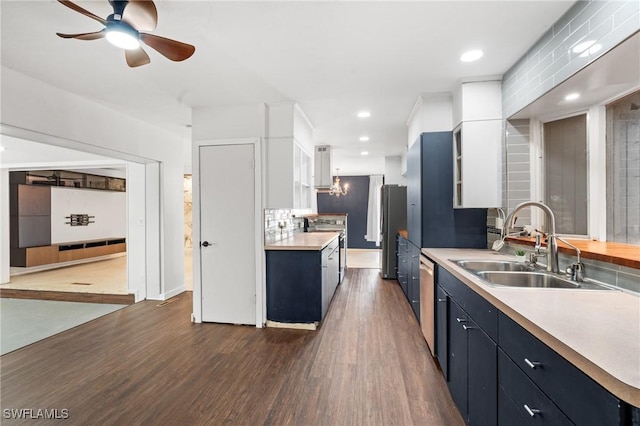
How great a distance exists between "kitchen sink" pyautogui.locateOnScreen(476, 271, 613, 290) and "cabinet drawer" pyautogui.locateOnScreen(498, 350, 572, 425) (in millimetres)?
537

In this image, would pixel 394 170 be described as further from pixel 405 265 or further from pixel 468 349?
pixel 468 349

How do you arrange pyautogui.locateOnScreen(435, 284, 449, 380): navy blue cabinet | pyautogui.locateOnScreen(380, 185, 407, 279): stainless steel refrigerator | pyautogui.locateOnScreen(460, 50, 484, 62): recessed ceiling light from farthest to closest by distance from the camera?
pyautogui.locateOnScreen(380, 185, 407, 279): stainless steel refrigerator, pyautogui.locateOnScreen(460, 50, 484, 62): recessed ceiling light, pyautogui.locateOnScreen(435, 284, 449, 380): navy blue cabinet

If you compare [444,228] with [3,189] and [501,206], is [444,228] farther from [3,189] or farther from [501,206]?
[3,189]

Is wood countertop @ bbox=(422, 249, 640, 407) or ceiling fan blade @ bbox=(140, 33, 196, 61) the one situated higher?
ceiling fan blade @ bbox=(140, 33, 196, 61)

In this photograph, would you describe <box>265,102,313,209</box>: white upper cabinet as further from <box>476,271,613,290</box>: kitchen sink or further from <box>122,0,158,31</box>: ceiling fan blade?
<box>476,271,613,290</box>: kitchen sink

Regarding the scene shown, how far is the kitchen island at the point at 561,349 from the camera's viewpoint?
72cm

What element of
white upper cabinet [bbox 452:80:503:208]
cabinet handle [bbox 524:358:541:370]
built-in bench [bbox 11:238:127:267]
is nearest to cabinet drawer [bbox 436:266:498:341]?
cabinet handle [bbox 524:358:541:370]

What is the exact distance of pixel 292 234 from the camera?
4547 mm

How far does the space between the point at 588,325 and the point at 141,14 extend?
249cm

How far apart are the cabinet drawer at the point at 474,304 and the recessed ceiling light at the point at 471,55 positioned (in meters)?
1.77

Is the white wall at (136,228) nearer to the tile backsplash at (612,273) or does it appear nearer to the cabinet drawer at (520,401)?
the cabinet drawer at (520,401)

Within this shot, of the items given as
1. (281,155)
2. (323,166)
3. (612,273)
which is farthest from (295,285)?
(323,166)

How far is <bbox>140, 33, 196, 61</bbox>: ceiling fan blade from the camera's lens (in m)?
1.71

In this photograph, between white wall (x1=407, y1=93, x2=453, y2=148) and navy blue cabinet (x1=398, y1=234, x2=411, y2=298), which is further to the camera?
navy blue cabinet (x1=398, y1=234, x2=411, y2=298)
